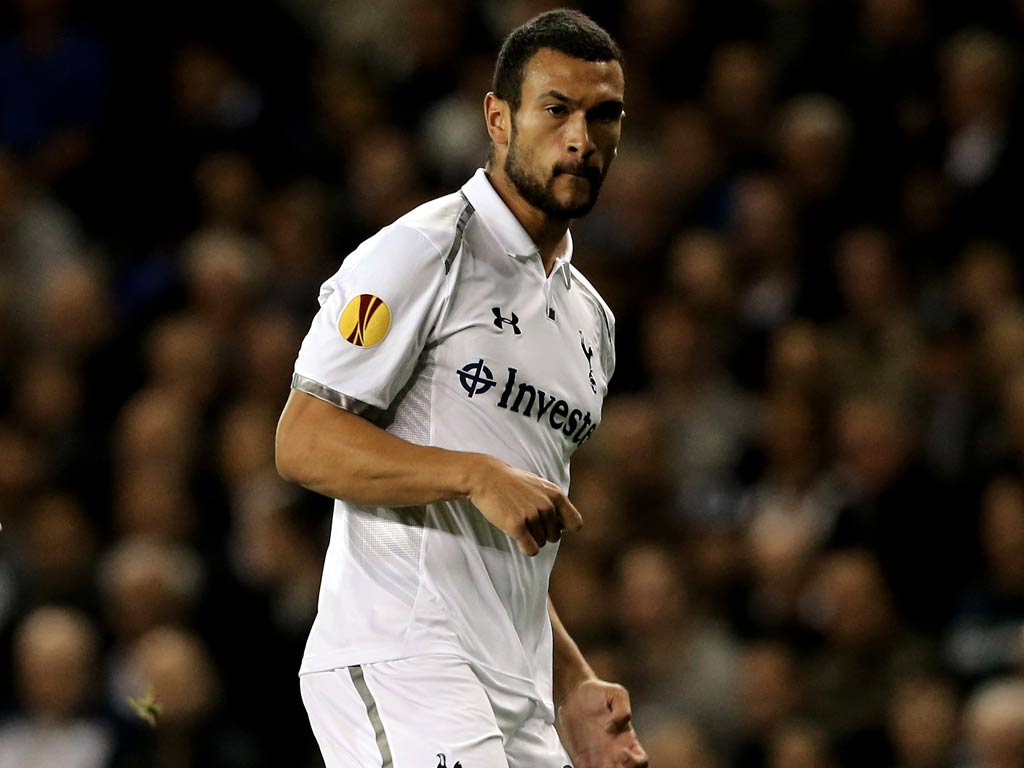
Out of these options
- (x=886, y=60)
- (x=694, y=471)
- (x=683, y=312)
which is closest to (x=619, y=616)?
(x=694, y=471)

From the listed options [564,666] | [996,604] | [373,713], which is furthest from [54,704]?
[373,713]

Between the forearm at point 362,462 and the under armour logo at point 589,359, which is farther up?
the under armour logo at point 589,359

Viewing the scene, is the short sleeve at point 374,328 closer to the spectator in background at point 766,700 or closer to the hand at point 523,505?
the hand at point 523,505

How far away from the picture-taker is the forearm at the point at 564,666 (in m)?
3.98

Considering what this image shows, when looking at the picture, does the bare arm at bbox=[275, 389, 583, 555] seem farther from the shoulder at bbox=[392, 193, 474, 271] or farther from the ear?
the ear

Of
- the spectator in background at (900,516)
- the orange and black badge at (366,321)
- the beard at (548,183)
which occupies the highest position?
the beard at (548,183)

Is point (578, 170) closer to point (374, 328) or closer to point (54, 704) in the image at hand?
point (374, 328)

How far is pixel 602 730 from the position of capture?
12.7 ft

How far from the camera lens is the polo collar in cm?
375

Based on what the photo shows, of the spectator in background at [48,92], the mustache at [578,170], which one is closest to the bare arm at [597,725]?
the mustache at [578,170]

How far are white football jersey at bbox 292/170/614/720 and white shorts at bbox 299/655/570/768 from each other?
0.04 m

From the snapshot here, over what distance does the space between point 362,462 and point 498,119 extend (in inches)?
35.9

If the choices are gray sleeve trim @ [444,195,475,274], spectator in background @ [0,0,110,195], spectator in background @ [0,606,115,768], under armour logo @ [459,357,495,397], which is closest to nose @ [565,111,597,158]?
gray sleeve trim @ [444,195,475,274]

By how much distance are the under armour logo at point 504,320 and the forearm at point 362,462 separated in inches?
14.5
